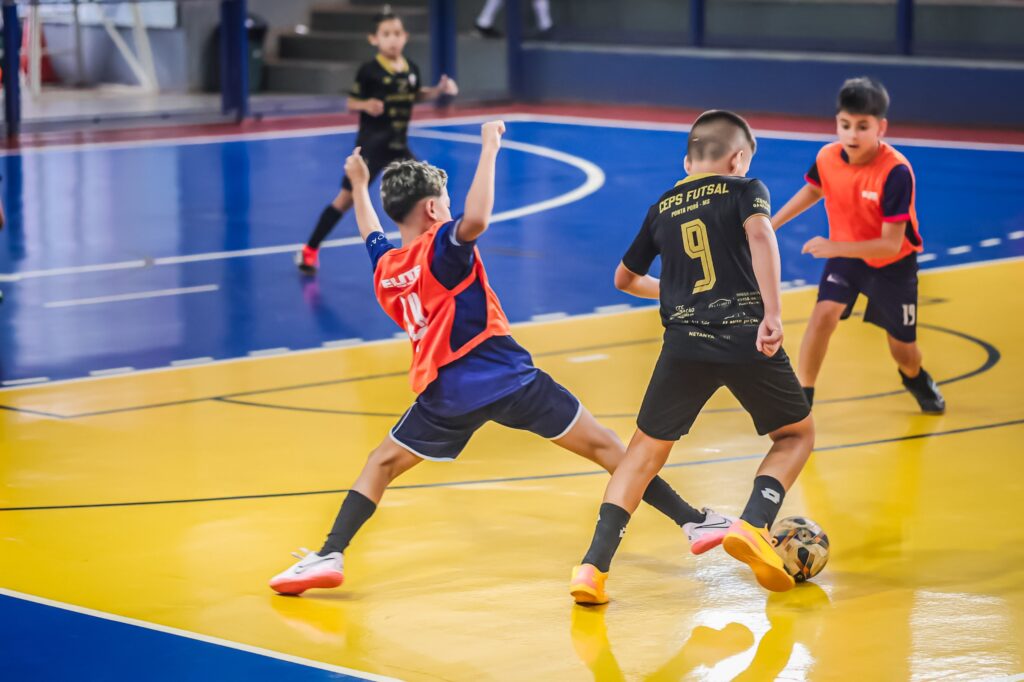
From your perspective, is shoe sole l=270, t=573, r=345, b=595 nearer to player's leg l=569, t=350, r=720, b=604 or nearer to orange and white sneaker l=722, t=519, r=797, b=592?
player's leg l=569, t=350, r=720, b=604

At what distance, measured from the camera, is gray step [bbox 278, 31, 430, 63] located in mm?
28812

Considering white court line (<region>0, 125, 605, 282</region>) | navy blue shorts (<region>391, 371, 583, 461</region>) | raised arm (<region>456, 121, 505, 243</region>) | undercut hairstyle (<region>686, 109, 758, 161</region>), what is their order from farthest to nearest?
white court line (<region>0, 125, 605, 282</region>)
navy blue shorts (<region>391, 371, 583, 461</region>)
undercut hairstyle (<region>686, 109, 758, 161</region>)
raised arm (<region>456, 121, 505, 243</region>)

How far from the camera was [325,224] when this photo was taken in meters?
13.9

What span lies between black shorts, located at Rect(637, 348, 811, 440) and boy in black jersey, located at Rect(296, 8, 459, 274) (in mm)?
7740

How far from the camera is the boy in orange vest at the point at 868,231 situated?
878 centimetres

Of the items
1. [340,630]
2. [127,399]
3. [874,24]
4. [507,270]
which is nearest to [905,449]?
[340,630]

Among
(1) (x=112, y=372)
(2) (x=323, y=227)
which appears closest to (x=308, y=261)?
(2) (x=323, y=227)

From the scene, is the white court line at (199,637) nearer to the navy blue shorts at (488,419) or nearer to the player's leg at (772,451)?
the navy blue shorts at (488,419)

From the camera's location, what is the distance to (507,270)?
13969mm

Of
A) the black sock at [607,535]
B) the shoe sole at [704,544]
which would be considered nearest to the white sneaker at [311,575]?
the black sock at [607,535]

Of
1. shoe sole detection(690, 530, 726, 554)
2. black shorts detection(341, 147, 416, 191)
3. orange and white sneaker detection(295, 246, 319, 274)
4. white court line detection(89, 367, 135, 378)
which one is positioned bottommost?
white court line detection(89, 367, 135, 378)

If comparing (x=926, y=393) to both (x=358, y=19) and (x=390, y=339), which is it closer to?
(x=390, y=339)

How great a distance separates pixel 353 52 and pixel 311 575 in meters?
23.2

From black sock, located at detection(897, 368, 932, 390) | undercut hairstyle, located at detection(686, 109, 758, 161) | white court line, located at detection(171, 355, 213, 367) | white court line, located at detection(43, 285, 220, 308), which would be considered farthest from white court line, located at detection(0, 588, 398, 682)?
white court line, located at detection(43, 285, 220, 308)
